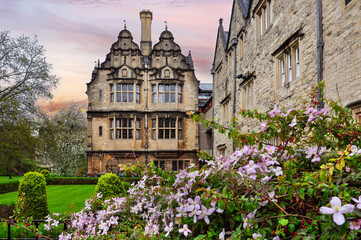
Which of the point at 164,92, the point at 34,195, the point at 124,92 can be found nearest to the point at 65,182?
the point at 124,92

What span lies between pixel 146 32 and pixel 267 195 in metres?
29.2

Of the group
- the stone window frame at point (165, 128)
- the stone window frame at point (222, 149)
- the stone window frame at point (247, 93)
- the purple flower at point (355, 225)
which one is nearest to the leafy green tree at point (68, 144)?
the stone window frame at point (165, 128)

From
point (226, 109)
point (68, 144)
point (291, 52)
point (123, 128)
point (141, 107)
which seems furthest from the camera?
point (68, 144)

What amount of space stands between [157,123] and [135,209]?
79.4 feet

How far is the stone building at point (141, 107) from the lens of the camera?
26.9 meters

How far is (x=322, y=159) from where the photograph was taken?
271 centimetres

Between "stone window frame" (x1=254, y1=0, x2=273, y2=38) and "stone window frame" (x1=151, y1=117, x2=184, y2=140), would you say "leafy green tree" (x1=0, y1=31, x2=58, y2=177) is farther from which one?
"stone window frame" (x1=254, y1=0, x2=273, y2=38)

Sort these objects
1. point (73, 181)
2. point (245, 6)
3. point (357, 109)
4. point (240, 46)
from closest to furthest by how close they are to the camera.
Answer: point (357, 109)
point (245, 6)
point (240, 46)
point (73, 181)

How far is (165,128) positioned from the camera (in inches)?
1080

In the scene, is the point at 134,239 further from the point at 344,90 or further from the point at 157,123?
the point at 157,123

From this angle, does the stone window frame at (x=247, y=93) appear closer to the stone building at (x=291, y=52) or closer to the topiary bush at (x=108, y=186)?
the stone building at (x=291, y=52)

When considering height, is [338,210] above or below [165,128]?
below

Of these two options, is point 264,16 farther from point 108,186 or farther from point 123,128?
point 123,128

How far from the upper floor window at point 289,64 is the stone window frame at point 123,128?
18436 mm
